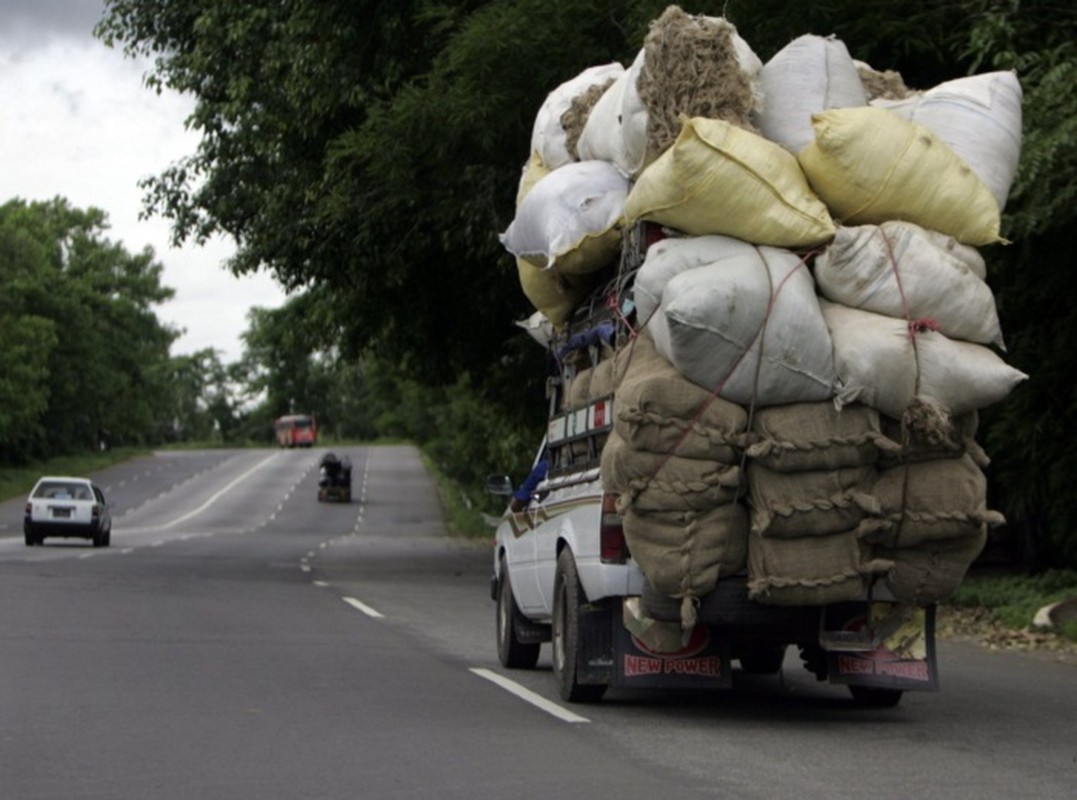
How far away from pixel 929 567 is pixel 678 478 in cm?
148

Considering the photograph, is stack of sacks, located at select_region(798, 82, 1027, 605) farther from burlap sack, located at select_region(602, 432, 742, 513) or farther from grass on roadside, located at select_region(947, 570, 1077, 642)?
grass on roadside, located at select_region(947, 570, 1077, 642)

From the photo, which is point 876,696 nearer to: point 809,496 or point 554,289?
point 809,496

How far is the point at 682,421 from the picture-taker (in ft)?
33.3

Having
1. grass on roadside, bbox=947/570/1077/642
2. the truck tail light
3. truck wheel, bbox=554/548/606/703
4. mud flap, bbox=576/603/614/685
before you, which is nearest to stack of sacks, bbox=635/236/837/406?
the truck tail light

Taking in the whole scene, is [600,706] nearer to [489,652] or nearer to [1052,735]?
[1052,735]

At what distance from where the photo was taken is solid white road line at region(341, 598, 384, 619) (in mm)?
20244

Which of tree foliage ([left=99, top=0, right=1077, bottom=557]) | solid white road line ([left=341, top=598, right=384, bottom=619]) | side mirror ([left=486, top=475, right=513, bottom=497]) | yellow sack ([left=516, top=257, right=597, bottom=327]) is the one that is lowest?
solid white road line ([left=341, top=598, right=384, bottom=619])

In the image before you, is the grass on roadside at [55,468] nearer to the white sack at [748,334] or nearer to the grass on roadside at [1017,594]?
the grass on roadside at [1017,594]

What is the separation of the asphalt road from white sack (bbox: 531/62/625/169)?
360 centimetres

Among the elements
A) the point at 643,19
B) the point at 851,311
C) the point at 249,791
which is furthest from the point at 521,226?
the point at 643,19

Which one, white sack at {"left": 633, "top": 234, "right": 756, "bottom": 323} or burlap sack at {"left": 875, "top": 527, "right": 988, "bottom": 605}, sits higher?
white sack at {"left": 633, "top": 234, "right": 756, "bottom": 323}

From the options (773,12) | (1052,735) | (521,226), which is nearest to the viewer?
(1052,735)

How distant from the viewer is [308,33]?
80.1 ft

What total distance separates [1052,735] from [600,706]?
2612 millimetres
